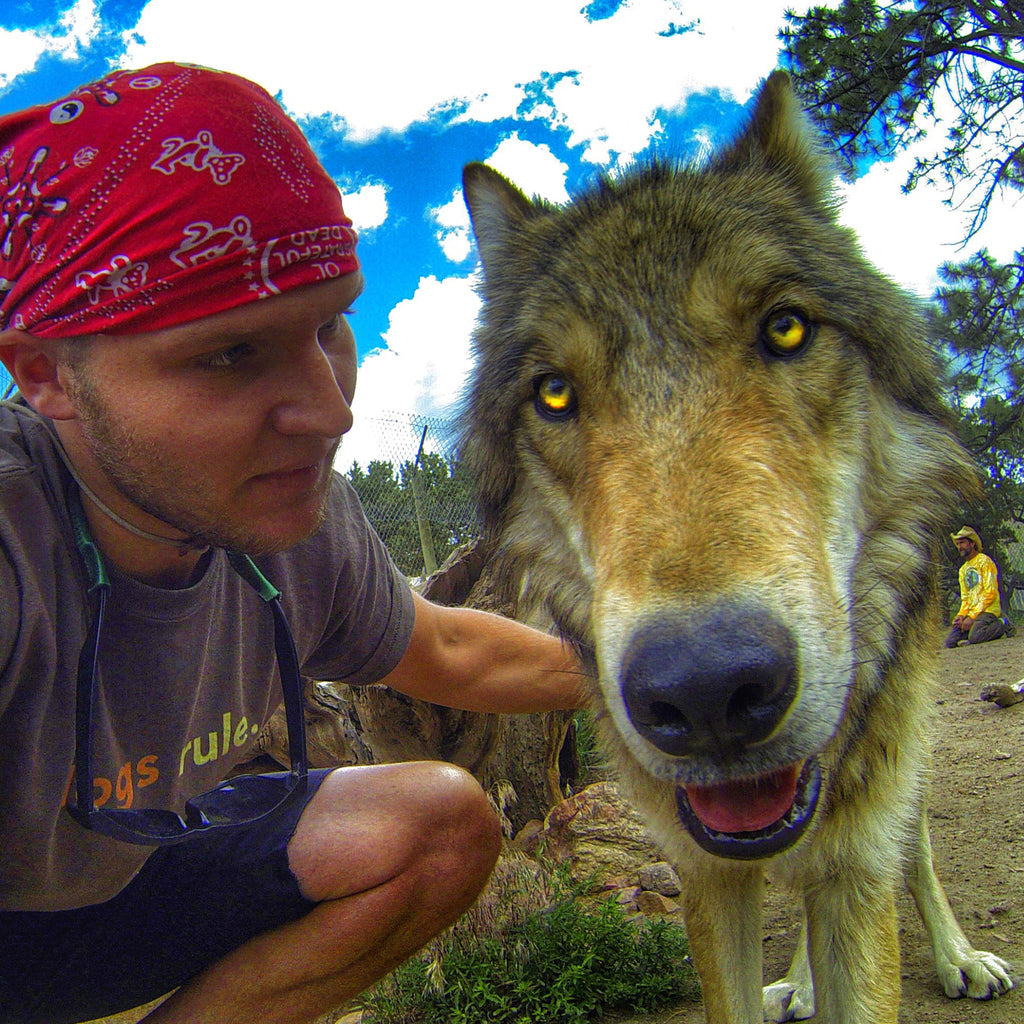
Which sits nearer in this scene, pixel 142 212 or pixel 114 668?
pixel 142 212

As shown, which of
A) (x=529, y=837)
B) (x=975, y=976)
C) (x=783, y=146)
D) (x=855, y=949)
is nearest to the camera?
(x=855, y=949)

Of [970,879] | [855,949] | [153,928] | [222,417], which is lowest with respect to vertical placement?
[970,879]

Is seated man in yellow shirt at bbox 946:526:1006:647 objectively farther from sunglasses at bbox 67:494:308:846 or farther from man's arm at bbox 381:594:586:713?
sunglasses at bbox 67:494:308:846

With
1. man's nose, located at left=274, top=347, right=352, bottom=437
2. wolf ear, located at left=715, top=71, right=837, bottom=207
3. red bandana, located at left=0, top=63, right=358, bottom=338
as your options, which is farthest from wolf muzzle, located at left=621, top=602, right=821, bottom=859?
wolf ear, located at left=715, top=71, right=837, bottom=207

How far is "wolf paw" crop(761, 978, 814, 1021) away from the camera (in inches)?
123

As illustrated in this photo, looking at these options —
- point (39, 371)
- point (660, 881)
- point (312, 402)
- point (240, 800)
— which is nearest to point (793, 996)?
point (660, 881)

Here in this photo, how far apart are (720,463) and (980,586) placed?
44.5ft

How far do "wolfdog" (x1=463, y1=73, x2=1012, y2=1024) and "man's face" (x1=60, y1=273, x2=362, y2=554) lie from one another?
23.8 inches

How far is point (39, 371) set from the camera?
2.01m

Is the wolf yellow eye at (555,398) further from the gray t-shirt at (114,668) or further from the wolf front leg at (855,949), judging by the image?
the wolf front leg at (855,949)

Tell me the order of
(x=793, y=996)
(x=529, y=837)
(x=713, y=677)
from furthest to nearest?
(x=529, y=837) < (x=793, y=996) < (x=713, y=677)

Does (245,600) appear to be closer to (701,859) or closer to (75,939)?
(75,939)

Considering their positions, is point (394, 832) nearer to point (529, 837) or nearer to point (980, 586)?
point (529, 837)

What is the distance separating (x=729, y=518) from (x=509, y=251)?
A: 1478mm
